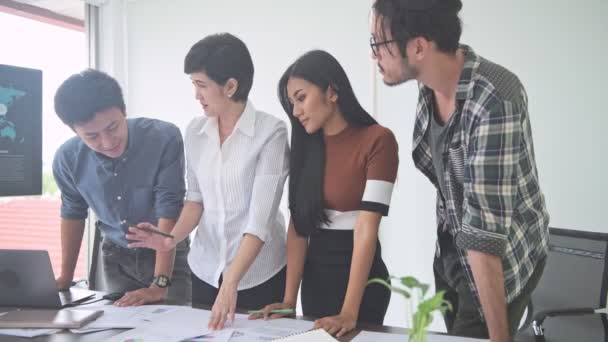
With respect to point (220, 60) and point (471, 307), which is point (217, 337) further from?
point (220, 60)

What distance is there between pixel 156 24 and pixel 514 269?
3155 mm

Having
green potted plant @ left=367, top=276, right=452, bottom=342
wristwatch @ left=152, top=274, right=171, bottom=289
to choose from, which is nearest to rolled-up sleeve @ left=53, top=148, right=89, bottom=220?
wristwatch @ left=152, top=274, right=171, bottom=289

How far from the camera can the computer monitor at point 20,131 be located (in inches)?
58.7

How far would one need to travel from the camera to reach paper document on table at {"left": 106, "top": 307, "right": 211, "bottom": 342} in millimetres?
1198

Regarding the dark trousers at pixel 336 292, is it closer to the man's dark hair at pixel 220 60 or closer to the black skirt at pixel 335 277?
the black skirt at pixel 335 277

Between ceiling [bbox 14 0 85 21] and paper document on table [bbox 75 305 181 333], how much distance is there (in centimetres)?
249

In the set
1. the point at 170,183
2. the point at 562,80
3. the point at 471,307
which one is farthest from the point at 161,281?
the point at 562,80

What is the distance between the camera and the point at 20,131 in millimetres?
1530

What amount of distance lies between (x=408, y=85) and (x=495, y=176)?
1876 millimetres

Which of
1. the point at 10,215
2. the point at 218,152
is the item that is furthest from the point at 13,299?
the point at 10,215

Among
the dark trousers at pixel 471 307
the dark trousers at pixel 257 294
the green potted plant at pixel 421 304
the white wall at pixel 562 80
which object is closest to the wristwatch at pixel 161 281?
the dark trousers at pixel 257 294

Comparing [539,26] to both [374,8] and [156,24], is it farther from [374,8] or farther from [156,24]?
[156,24]

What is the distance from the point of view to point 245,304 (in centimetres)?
158

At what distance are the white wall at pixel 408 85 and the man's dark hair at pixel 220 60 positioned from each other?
1465 mm
